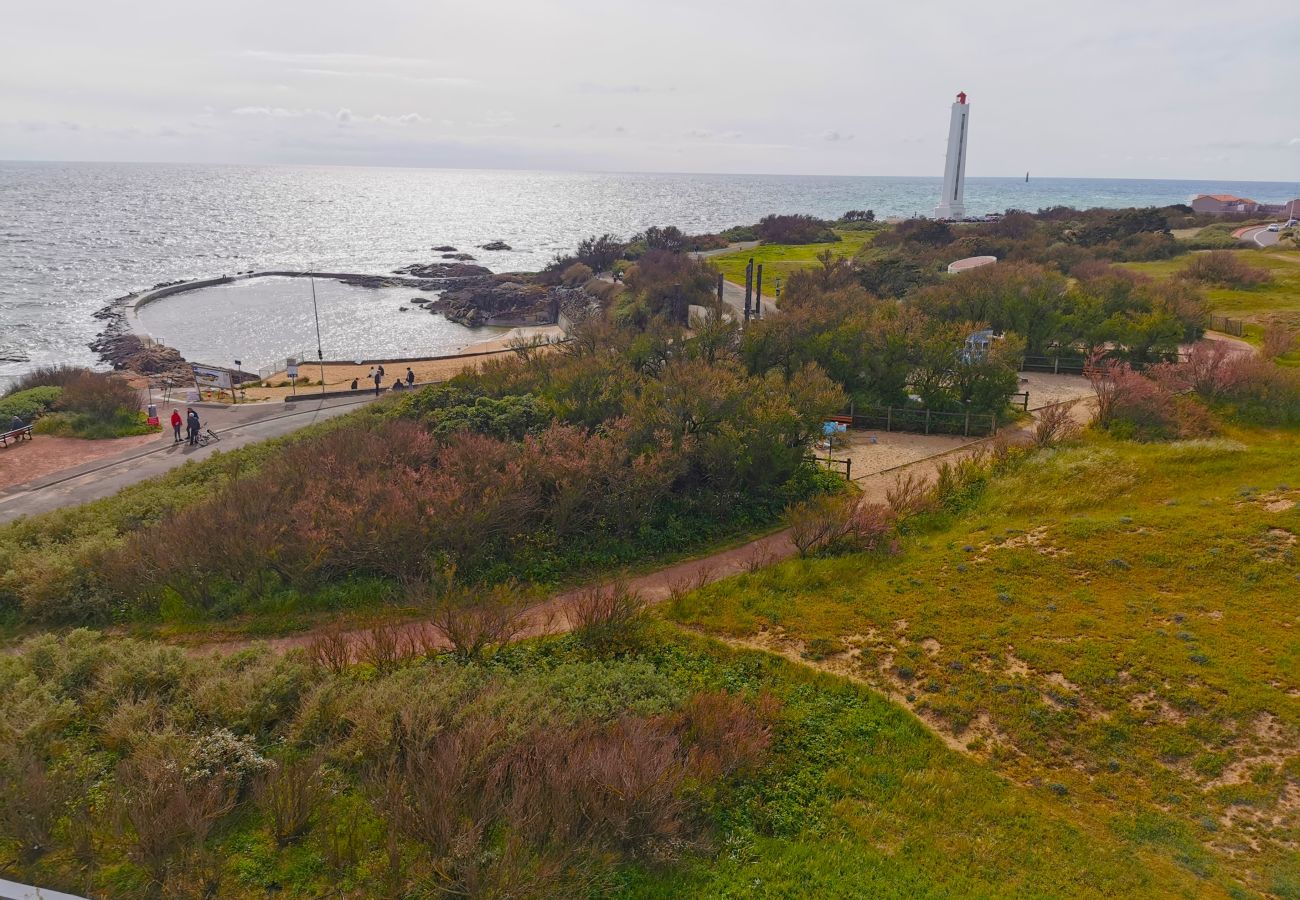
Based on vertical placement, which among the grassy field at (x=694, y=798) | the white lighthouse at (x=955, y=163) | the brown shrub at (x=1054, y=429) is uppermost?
the white lighthouse at (x=955, y=163)

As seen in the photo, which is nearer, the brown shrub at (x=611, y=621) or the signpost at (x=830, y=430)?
the brown shrub at (x=611, y=621)

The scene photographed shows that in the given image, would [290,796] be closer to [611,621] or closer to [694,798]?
[694,798]

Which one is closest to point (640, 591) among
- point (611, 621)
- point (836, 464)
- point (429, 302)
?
point (611, 621)

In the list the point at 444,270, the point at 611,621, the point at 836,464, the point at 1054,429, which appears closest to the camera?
the point at 611,621

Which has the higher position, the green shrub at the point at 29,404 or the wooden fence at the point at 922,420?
the wooden fence at the point at 922,420

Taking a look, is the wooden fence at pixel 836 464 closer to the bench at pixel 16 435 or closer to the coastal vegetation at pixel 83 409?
the coastal vegetation at pixel 83 409

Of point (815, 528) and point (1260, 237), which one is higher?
point (1260, 237)

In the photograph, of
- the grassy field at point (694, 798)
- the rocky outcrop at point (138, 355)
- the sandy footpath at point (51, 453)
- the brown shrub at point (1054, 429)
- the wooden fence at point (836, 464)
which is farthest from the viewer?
the rocky outcrop at point (138, 355)

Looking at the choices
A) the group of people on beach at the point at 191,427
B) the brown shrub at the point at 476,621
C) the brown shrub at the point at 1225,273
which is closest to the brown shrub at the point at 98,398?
the group of people on beach at the point at 191,427
